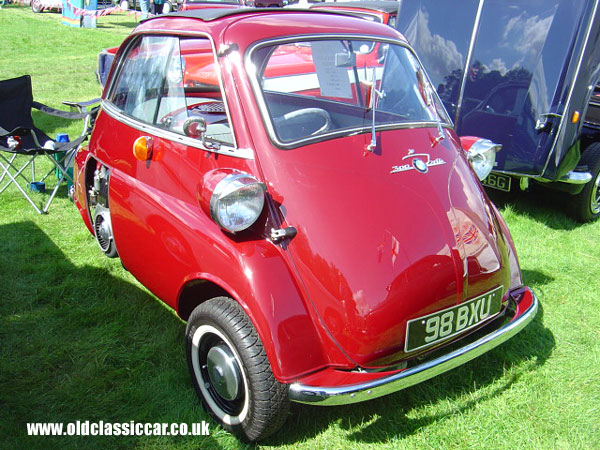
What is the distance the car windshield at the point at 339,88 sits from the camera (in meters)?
2.63

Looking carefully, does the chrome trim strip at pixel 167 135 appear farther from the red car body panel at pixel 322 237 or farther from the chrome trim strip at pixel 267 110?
the chrome trim strip at pixel 267 110

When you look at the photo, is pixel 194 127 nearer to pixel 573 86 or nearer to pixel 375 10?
pixel 573 86

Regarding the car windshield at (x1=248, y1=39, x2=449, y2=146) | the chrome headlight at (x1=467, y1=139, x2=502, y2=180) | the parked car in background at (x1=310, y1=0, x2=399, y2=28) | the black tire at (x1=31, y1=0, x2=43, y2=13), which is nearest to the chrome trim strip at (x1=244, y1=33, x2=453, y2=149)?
the car windshield at (x1=248, y1=39, x2=449, y2=146)

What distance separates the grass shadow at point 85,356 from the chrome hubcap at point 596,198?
4.00 m

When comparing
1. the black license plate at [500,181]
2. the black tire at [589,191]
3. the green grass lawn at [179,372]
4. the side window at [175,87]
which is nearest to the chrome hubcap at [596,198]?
the black tire at [589,191]

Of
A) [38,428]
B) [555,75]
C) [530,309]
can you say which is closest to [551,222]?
[555,75]

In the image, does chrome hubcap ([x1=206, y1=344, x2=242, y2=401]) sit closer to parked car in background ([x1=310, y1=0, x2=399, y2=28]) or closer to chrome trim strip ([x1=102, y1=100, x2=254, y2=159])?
chrome trim strip ([x1=102, y1=100, x2=254, y2=159])

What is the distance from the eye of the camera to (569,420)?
2.60 meters

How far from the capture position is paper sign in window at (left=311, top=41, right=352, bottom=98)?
2950 millimetres

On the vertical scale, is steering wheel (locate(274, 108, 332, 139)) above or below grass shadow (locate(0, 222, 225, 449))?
above

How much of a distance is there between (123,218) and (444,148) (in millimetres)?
1853

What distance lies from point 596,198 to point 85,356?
15.5 ft

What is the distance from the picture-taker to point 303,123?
2693 mm

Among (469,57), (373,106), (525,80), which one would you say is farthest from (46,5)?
(373,106)
